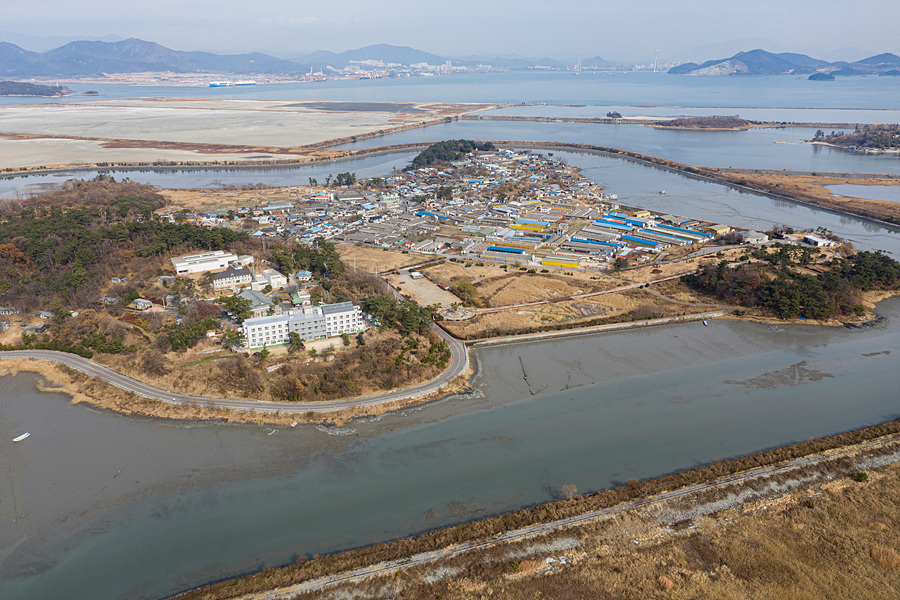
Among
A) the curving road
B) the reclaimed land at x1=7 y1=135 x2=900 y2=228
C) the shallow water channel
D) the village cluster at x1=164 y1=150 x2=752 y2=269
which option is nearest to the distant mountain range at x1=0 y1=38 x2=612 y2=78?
the reclaimed land at x1=7 y1=135 x2=900 y2=228

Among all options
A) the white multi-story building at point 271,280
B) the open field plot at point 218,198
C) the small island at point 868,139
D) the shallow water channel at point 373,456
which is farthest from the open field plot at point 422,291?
the small island at point 868,139

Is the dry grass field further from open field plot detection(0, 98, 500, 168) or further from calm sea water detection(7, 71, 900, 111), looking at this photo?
calm sea water detection(7, 71, 900, 111)

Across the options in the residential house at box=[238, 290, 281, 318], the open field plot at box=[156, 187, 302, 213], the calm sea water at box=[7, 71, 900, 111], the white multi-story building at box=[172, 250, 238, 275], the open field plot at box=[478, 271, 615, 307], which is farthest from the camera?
the calm sea water at box=[7, 71, 900, 111]

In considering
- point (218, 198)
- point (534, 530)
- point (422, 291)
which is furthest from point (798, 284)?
point (218, 198)

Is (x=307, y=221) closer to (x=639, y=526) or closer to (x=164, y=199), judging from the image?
(x=164, y=199)

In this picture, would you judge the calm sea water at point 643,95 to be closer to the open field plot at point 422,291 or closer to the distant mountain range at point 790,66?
the distant mountain range at point 790,66

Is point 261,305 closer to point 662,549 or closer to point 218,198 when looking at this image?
point 662,549
